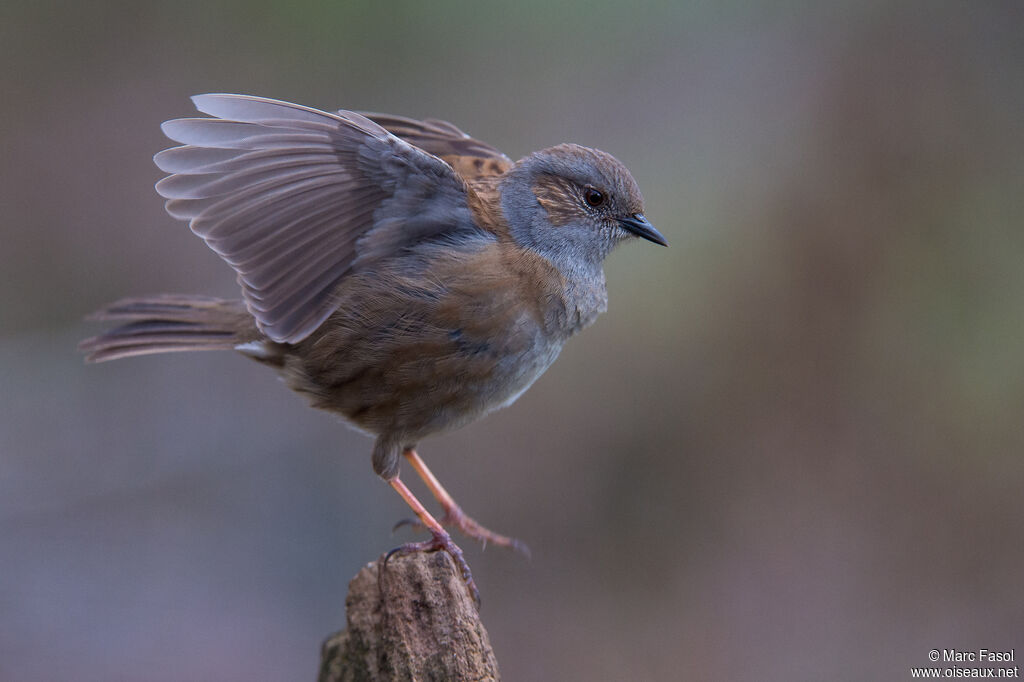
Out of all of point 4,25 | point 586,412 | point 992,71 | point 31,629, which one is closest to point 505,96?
point 586,412

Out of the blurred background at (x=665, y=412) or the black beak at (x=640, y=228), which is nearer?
the black beak at (x=640, y=228)

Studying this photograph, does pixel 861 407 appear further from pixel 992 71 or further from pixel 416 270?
→ pixel 416 270

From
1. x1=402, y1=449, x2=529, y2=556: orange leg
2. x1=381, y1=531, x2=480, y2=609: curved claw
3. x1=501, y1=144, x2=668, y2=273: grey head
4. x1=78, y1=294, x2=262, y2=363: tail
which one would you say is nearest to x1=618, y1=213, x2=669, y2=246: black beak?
x1=501, y1=144, x2=668, y2=273: grey head

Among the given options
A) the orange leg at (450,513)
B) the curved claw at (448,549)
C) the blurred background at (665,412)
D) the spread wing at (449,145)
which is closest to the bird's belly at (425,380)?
the curved claw at (448,549)

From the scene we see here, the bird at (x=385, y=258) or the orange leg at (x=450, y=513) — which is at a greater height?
the bird at (x=385, y=258)

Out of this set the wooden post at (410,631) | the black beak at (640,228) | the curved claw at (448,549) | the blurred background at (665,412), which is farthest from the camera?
the blurred background at (665,412)

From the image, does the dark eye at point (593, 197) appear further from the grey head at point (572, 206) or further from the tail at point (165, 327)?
the tail at point (165, 327)

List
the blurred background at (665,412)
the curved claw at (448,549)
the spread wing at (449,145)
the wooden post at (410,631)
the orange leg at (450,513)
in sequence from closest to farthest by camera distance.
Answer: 1. the wooden post at (410,631)
2. the curved claw at (448,549)
3. the spread wing at (449,145)
4. the orange leg at (450,513)
5. the blurred background at (665,412)
